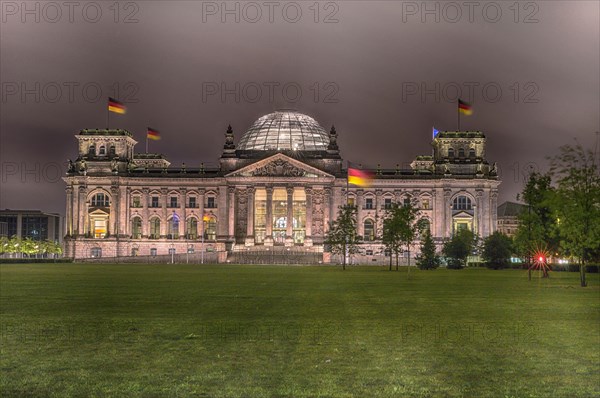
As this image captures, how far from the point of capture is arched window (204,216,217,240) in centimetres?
15088

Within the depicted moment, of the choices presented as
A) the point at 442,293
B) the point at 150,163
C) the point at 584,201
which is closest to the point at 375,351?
the point at 442,293

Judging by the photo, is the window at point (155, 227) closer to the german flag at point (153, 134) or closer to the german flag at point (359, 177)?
the german flag at point (153, 134)

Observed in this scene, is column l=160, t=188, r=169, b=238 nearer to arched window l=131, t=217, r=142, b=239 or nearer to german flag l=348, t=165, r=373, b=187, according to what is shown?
arched window l=131, t=217, r=142, b=239

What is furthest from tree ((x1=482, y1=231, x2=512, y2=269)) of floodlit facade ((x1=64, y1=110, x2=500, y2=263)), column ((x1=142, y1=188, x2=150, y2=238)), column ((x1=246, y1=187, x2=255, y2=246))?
column ((x1=142, y1=188, x2=150, y2=238))

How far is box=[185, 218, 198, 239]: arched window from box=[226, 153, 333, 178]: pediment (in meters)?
12.4

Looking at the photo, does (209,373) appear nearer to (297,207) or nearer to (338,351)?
(338,351)

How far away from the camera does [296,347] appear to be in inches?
828

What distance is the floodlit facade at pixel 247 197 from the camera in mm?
148000

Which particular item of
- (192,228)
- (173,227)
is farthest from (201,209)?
(173,227)

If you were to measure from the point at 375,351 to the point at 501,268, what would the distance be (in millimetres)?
84840

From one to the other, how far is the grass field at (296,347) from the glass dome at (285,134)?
134018 millimetres

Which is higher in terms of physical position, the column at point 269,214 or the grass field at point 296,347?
the column at point 269,214

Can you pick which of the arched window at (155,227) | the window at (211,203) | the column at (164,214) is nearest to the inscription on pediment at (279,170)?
the window at (211,203)

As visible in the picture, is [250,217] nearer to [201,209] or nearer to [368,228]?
[201,209]
